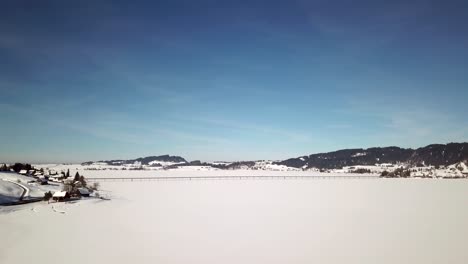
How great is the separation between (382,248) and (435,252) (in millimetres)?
3935

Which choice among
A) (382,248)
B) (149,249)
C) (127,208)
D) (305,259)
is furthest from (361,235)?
(127,208)

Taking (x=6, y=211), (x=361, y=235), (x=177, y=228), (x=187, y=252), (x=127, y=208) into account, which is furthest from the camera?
(x=127, y=208)

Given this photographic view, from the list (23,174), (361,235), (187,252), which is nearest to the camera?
(187,252)

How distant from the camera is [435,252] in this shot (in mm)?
27562

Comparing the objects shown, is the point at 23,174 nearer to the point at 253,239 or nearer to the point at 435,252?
the point at 253,239

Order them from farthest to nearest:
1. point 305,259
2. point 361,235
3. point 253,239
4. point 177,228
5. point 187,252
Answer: point 177,228
point 361,235
point 253,239
point 187,252
point 305,259

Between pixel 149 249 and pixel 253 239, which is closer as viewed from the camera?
pixel 149 249

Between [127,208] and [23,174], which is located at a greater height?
[23,174]

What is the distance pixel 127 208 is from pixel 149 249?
26.7 m

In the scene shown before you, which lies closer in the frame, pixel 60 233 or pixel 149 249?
pixel 149 249

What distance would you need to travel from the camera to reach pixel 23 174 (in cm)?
10138

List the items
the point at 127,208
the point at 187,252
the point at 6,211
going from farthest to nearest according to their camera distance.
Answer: the point at 127,208
the point at 6,211
the point at 187,252

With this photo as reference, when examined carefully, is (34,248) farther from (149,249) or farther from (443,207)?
(443,207)

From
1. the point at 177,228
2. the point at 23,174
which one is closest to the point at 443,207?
the point at 177,228
